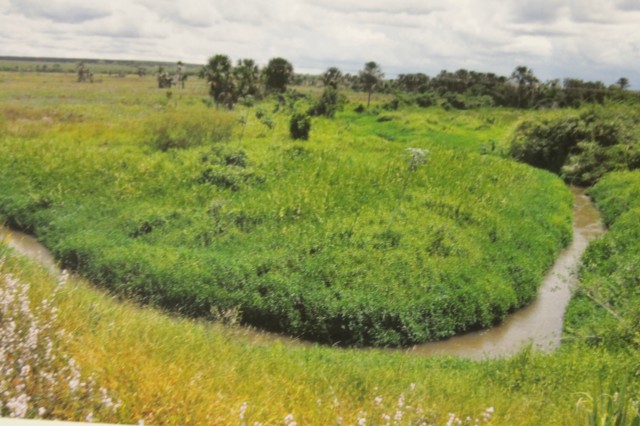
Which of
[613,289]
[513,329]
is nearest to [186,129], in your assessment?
[513,329]

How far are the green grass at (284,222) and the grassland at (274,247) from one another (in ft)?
0.26

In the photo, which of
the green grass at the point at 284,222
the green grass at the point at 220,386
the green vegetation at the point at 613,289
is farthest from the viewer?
the green grass at the point at 284,222

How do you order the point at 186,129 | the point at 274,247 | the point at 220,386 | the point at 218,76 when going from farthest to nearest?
the point at 218,76, the point at 186,129, the point at 274,247, the point at 220,386

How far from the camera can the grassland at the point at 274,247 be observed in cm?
455

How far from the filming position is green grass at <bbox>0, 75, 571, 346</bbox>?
1144 cm

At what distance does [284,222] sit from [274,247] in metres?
1.51

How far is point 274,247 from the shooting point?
13.3 meters

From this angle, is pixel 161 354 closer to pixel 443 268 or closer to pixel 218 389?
pixel 218 389

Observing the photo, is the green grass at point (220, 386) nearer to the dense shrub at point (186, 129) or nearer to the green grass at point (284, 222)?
the green grass at point (284, 222)

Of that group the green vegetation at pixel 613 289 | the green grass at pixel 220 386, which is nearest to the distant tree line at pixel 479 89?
the green vegetation at pixel 613 289

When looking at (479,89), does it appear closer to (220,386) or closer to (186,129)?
(186,129)

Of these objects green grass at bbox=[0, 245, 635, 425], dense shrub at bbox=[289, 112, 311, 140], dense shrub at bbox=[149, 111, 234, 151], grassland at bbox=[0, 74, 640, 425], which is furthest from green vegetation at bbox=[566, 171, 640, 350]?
dense shrub at bbox=[149, 111, 234, 151]

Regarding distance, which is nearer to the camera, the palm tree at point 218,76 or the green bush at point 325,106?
the green bush at point 325,106

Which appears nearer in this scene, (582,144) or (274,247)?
(274,247)
